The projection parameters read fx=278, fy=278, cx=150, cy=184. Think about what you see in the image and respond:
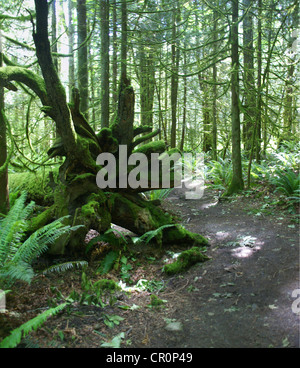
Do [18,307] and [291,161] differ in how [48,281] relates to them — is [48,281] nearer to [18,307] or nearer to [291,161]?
[18,307]

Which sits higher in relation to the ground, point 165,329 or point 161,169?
point 161,169

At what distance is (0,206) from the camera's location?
488cm

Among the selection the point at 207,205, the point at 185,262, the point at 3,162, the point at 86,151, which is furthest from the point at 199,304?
the point at 207,205

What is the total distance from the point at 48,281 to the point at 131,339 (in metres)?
1.40

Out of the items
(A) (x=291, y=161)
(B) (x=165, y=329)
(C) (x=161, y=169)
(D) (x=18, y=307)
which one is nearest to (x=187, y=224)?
(C) (x=161, y=169)

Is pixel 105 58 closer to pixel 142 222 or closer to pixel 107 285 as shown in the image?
pixel 142 222

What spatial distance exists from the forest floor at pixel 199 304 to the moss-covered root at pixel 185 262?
4.2 inches

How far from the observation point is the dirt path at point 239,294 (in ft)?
8.68

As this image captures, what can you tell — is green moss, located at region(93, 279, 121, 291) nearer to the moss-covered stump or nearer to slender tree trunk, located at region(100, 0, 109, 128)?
the moss-covered stump

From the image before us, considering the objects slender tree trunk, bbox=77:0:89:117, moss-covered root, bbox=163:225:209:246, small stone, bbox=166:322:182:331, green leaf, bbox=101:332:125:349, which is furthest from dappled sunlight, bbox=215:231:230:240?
slender tree trunk, bbox=77:0:89:117

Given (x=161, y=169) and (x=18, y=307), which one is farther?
(x=161, y=169)

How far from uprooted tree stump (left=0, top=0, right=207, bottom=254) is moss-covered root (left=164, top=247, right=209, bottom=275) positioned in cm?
67
